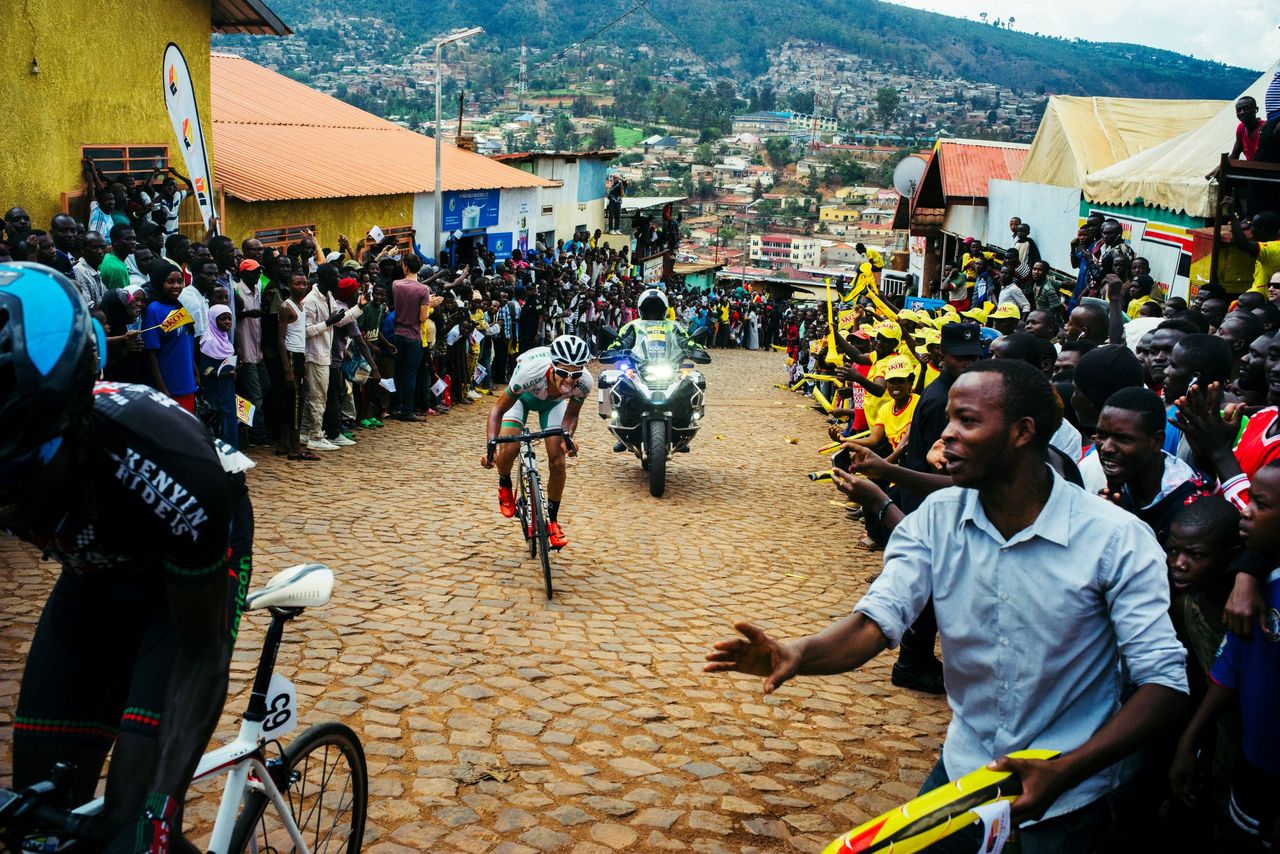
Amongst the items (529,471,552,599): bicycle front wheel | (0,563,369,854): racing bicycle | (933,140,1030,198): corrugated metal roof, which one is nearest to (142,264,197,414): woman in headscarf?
(529,471,552,599): bicycle front wheel

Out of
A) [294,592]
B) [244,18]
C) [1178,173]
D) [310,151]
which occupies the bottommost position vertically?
[294,592]

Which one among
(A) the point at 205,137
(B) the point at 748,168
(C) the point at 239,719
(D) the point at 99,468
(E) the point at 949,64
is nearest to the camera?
(D) the point at 99,468

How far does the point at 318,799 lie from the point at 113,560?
5.42ft

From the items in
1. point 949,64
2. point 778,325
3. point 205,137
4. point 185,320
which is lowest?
point 778,325

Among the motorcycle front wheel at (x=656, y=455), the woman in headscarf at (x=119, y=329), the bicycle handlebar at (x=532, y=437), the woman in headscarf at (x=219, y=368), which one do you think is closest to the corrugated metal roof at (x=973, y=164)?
the motorcycle front wheel at (x=656, y=455)

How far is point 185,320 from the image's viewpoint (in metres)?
9.40

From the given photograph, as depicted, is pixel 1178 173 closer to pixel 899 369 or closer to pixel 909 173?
pixel 899 369

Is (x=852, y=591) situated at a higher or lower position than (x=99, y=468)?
lower

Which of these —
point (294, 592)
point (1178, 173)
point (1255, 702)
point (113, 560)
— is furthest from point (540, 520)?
point (1178, 173)

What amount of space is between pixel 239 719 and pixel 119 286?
6.20 m

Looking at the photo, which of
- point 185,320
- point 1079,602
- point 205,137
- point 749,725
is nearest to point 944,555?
point 1079,602

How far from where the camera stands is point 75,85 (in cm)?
1403

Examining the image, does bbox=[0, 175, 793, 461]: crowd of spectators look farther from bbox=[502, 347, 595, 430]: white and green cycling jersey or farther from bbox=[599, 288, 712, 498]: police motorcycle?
bbox=[502, 347, 595, 430]: white and green cycling jersey

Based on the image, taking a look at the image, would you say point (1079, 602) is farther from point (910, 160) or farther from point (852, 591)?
point (910, 160)
